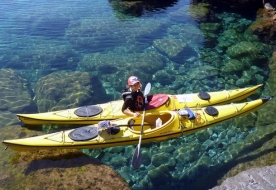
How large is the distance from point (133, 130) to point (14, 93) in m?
6.11

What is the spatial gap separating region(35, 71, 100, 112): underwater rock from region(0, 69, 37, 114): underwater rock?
0.40 metres

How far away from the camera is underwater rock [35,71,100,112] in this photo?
11.0 metres

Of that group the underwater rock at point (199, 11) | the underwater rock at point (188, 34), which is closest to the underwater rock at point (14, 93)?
the underwater rock at point (188, 34)

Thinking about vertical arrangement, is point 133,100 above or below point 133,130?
above

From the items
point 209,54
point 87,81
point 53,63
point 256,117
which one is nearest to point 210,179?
point 256,117

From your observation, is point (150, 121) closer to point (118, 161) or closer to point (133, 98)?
point (133, 98)

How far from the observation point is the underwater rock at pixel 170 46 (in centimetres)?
1463

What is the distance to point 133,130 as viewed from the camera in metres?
8.38

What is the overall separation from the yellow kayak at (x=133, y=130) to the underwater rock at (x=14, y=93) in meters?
3.18

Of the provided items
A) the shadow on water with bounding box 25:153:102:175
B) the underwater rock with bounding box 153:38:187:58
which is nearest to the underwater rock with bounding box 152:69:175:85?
the underwater rock with bounding box 153:38:187:58

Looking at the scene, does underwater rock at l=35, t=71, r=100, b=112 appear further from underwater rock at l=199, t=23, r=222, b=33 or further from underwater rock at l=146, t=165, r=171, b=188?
underwater rock at l=199, t=23, r=222, b=33

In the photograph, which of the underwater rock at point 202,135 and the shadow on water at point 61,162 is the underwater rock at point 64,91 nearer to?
the shadow on water at point 61,162

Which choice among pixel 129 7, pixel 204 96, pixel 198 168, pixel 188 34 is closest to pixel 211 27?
pixel 188 34

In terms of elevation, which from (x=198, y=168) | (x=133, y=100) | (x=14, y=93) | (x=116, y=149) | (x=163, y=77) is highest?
(x=133, y=100)
